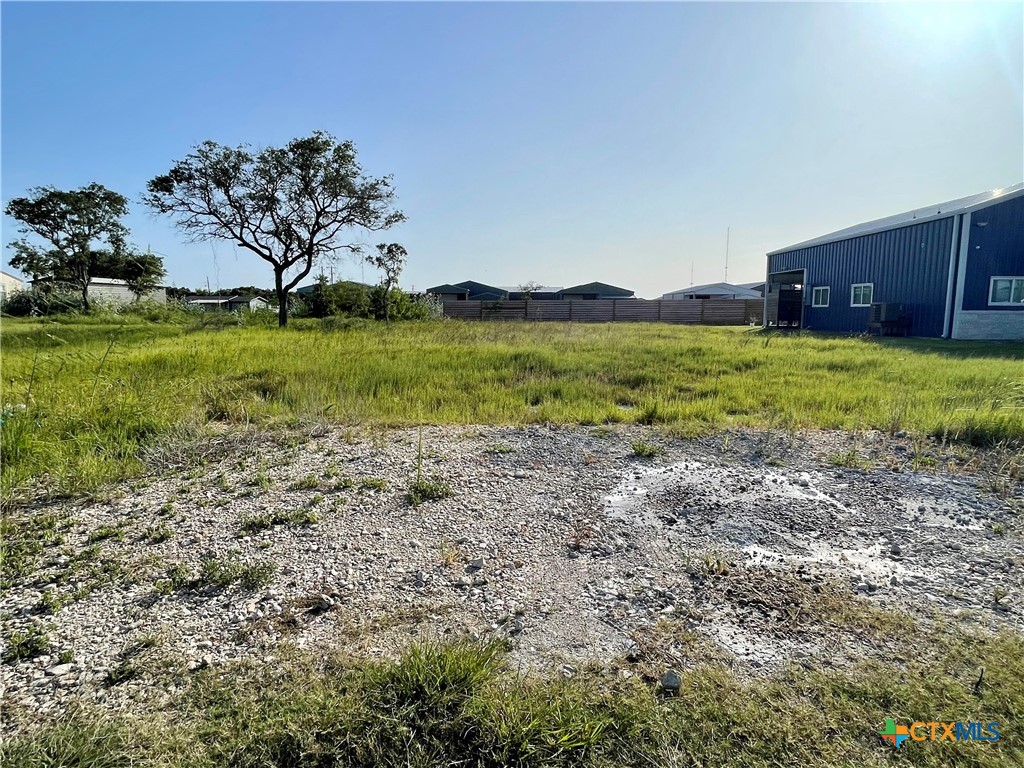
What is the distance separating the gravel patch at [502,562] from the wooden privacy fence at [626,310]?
78.9 feet

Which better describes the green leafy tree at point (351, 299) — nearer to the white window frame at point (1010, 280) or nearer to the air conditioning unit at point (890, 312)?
the air conditioning unit at point (890, 312)

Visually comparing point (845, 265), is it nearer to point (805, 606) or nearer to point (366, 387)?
point (366, 387)

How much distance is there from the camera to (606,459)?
3828mm

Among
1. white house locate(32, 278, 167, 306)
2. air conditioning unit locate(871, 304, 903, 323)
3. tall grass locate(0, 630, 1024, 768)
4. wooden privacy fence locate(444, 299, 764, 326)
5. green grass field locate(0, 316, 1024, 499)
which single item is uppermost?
white house locate(32, 278, 167, 306)

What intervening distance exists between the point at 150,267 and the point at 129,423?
33197 mm

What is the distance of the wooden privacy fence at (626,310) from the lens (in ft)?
89.9

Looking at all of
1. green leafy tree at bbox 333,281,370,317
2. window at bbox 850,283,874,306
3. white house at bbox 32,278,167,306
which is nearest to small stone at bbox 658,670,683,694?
window at bbox 850,283,874,306

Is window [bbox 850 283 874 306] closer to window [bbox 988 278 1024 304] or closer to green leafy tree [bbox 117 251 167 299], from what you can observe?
window [bbox 988 278 1024 304]

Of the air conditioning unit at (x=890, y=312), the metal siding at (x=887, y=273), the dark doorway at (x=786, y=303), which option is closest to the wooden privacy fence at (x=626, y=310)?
the dark doorway at (x=786, y=303)

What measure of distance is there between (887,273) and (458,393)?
16633mm

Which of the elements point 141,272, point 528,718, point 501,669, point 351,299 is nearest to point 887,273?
point 501,669

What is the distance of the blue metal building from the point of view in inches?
517

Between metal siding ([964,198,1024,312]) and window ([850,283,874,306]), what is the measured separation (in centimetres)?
327

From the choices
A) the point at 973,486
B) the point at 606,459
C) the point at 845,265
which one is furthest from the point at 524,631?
the point at 845,265
